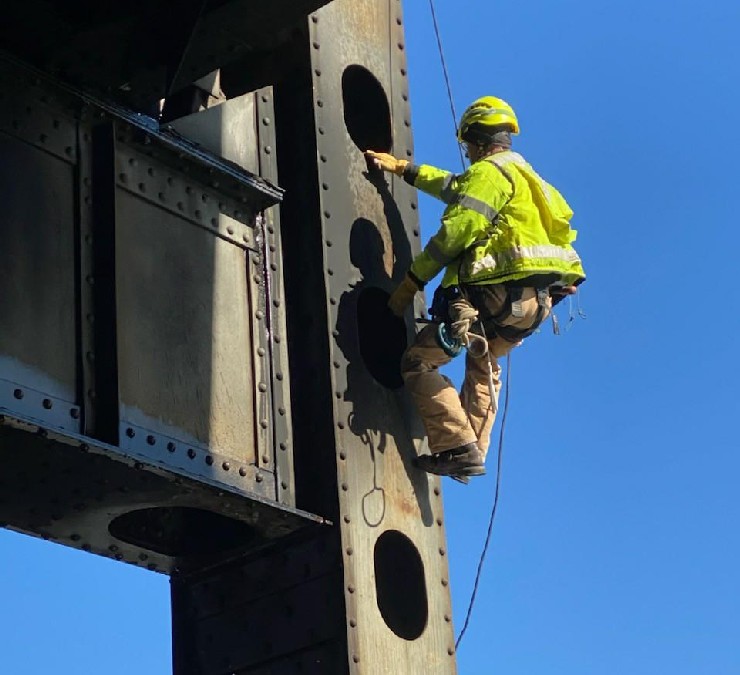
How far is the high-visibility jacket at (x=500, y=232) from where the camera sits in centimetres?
1045

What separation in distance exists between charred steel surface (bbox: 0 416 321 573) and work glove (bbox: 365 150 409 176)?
248 centimetres

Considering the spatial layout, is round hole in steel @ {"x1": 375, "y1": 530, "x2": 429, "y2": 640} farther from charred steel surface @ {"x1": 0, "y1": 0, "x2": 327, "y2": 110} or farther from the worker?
charred steel surface @ {"x1": 0, "y1": 0, "x2": 327, "y2": 110}

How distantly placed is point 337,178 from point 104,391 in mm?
2745

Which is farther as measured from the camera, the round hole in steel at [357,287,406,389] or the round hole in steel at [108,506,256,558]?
the round hole in steel at [357,287,406,389]

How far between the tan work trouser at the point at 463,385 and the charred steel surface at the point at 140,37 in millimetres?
2175

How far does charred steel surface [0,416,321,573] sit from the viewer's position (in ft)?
26.9

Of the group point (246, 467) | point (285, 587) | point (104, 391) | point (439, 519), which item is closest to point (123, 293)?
point (104, 391)

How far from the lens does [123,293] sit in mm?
8844

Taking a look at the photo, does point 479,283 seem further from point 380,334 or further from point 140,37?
point 140,37

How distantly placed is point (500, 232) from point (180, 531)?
2.59m

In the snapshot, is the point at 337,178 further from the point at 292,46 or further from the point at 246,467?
the point at 246,467

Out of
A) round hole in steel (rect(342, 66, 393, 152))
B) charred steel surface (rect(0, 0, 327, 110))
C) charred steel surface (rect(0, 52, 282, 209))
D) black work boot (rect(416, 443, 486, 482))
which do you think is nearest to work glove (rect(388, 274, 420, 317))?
black work boot (rect(416, 443, 486, 482))

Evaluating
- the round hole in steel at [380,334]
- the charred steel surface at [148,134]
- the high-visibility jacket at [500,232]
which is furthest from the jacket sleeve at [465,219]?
the charred steel surface at [148,134]

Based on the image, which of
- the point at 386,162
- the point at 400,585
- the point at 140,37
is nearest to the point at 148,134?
the point at 140,37
